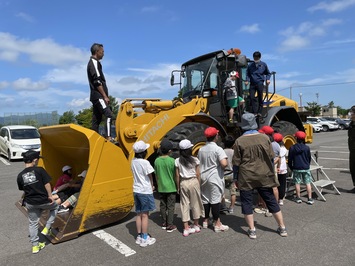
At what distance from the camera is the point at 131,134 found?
19.3ft

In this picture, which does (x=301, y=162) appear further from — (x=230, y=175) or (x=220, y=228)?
(x=220, y=228)

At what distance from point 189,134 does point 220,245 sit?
7.25 feet

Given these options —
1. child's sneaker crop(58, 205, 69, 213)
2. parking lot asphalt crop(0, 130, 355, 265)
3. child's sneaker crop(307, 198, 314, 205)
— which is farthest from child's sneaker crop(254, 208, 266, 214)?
child's sneaker crop(58, 205, 69, 213)

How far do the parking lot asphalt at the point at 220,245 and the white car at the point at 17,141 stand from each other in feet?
31.8

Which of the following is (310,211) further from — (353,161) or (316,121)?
(316,121)

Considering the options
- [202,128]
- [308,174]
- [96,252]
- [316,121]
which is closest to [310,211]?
[308,174]

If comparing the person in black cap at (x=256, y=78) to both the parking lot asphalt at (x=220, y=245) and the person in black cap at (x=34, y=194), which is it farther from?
the person in black cap at (x=34, y=194)

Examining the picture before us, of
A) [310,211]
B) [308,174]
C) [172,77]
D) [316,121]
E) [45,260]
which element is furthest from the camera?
[316,121]

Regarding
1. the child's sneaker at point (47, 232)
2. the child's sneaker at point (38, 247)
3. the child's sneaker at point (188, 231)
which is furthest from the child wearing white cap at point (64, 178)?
the child's sneaker at point (188, 231)

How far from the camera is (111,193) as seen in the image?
4.71m

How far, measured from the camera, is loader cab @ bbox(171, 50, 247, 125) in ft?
22.2

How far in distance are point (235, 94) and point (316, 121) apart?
95.5ft

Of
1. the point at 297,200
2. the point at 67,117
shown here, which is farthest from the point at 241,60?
the point at 67,117

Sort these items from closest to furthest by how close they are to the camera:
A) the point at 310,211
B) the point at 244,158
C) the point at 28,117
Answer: the point at 244,158, the point at 310,211, the point at 28,117
